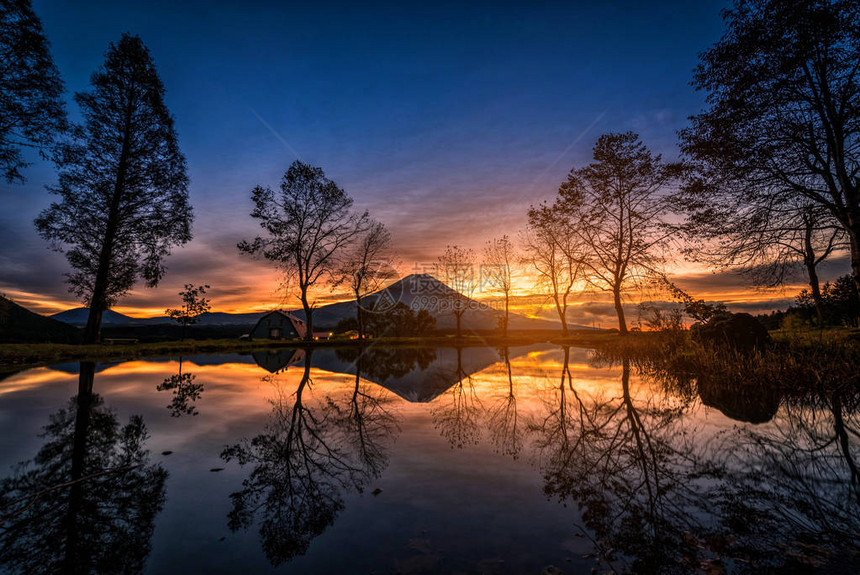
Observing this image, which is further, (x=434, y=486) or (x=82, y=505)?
(x=434, y=486)

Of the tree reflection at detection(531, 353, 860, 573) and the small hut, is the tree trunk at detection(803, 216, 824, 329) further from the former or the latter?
the small hut

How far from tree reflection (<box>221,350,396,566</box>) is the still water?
0.07 feet

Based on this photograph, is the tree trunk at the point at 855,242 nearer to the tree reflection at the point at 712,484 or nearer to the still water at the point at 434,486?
the still water at the point at 434,486

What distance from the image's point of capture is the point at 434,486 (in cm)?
336

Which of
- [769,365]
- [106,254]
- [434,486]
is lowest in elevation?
[434,486]

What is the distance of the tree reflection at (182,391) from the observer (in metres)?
6.72

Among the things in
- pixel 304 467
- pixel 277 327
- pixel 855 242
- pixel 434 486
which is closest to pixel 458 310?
pixel 855 242

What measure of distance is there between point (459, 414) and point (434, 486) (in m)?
3.02

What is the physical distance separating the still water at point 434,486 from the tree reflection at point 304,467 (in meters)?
0.02

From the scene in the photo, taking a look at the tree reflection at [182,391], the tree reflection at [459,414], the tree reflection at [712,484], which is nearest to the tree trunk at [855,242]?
the tree reflection at [712,484]

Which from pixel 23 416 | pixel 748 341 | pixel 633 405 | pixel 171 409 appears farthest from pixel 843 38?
pixel 23 416

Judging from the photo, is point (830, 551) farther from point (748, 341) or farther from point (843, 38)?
point (843, 38)

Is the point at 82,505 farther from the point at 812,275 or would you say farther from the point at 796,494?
the point at 812,275

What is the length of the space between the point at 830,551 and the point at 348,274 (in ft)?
110
